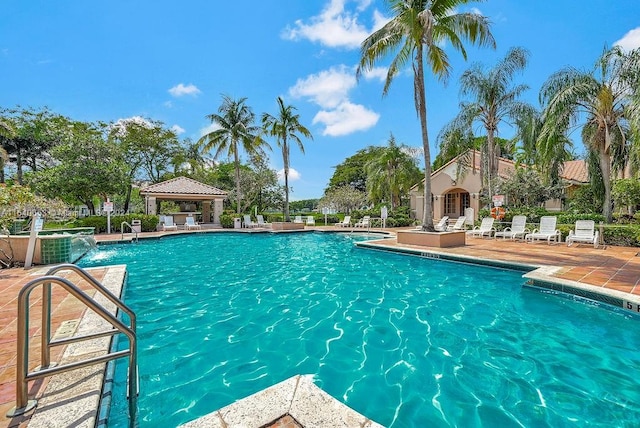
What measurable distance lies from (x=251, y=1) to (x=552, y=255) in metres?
13.5

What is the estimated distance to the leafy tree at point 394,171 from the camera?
25.3 meters

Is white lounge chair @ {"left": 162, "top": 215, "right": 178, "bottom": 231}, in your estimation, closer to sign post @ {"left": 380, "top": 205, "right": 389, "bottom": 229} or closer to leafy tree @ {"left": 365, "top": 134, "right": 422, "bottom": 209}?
sign post @ {"left": 380, "top": 205, "right": 389, "bottom": 229}

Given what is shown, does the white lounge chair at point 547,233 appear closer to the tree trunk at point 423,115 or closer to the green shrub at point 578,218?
the green shrub at point 578,218

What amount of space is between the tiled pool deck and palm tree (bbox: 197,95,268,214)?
17488 mm

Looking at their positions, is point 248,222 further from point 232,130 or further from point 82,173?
point 82,173

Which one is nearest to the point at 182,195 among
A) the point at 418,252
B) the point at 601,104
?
the point at 418,252

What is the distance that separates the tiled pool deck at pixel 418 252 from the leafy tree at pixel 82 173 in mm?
16668

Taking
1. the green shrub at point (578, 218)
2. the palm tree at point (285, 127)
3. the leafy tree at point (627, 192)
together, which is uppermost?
the palm tree at point (285, 127)

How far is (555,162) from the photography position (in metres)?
17.6

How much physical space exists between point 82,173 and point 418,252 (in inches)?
908

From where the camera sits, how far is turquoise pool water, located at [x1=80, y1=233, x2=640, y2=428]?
289cm

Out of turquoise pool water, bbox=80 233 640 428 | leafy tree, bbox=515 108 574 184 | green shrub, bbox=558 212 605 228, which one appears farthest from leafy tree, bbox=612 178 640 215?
turquoise pool water, bbox=80 233 640 428

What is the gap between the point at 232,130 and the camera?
25.4 m

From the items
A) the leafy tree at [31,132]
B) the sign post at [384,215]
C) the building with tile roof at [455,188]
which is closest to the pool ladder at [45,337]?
the sign post at [384,215]
